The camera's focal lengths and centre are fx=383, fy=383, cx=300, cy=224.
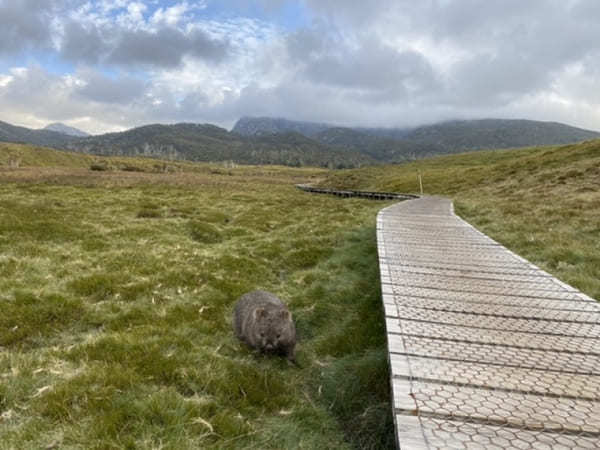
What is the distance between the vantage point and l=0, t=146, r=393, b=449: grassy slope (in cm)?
497

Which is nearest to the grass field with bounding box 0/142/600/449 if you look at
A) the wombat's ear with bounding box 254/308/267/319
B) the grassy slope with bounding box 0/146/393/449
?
the grassy slope with bounding box 0/146/393/449

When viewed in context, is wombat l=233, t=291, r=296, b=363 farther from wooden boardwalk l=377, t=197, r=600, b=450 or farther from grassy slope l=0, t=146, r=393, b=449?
wooden boardwalk l=377, t=197, r=600, b=450

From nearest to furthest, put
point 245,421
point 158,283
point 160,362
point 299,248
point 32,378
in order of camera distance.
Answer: point 245,421
point 32,378
point 160,362
point 158,283
point 299,248

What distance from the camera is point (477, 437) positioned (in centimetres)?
359

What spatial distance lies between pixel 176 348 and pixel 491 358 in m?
5.29

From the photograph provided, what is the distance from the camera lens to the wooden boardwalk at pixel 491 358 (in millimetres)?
3673

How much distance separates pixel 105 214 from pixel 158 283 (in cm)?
1458

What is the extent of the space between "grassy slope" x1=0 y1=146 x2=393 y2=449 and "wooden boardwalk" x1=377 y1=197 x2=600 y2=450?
115cm

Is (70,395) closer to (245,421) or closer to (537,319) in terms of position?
(245,421)

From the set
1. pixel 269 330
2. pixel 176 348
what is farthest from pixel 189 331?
pixel 269 330

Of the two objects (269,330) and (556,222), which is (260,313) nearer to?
(269,330)

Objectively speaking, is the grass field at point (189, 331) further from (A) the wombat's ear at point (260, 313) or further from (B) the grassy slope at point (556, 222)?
(A) the wombat's ear at point (260, 313)

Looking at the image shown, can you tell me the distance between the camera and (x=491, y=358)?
202 inches

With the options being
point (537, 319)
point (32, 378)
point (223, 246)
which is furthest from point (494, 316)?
point (223, 246)
